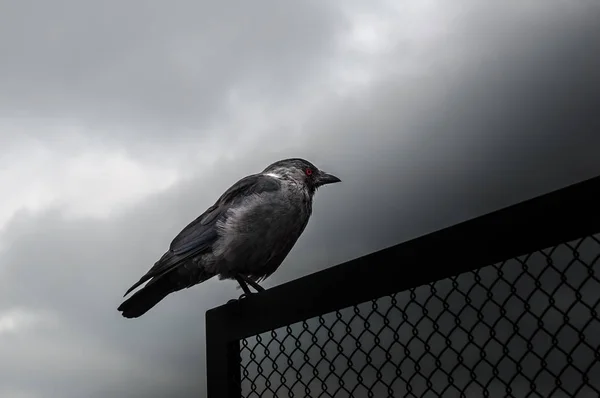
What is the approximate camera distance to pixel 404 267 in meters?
2.78

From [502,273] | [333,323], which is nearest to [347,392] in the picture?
[333,323]

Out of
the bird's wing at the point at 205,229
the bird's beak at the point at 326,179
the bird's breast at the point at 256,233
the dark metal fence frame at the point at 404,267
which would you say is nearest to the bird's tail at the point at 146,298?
the bird's wing at the point at 205,229

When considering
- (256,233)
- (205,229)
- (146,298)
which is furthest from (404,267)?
(146,298)

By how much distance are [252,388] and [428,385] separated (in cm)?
118

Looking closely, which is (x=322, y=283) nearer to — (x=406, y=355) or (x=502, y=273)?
(x=406, y=355)

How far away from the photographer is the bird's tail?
493 cm

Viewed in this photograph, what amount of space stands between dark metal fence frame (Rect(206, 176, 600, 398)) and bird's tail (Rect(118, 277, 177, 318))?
4.62ft

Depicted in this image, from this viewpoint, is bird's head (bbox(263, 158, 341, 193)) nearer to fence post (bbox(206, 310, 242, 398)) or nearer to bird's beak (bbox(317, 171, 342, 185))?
bird's beak (bbox(317, 171, 342, 185))

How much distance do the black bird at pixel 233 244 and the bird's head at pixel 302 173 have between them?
391 millimetres

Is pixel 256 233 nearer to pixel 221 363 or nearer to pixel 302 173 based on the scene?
pixel 302 173

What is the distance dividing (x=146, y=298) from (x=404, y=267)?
2722 millimetres

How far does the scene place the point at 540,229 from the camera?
2443 millimetres

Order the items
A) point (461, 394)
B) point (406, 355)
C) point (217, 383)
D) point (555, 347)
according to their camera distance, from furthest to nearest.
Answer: point (217, 383)
point (406, 355)
point (461, 394)
point (555, 347)

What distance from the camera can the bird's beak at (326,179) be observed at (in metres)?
5.84
